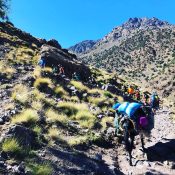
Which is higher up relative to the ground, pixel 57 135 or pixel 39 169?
pixel 57 135

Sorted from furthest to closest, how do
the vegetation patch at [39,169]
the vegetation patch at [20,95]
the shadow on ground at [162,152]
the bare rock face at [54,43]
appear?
the bare rock face at [54,43] < the vegetation patch at [20,95] < the shadow on ground at [162,152] < the vegetation patch at [39,169]

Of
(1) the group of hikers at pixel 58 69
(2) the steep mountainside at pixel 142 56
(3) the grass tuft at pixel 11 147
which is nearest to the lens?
(3) the grass tuft at pixel 11 147

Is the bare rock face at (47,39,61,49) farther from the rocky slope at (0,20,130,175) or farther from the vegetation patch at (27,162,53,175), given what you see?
the vegetation patch at (27,162,53,175)

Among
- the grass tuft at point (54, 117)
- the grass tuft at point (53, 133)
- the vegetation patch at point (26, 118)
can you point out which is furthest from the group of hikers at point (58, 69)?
the grass tuft at point (53, 133)

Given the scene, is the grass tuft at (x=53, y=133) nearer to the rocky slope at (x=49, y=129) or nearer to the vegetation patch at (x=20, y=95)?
the rocky slope at (x=49, y=129)

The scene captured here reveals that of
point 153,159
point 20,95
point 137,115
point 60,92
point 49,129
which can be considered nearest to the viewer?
point 137,115

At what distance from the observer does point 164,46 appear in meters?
151

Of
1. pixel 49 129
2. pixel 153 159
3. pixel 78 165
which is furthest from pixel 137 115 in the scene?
pixel 49 129

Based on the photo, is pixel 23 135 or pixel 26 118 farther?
pixel 26 118

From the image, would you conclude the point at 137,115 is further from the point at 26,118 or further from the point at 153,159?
the point at 26,118

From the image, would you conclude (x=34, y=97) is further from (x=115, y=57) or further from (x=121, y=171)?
(x=115, y=57)

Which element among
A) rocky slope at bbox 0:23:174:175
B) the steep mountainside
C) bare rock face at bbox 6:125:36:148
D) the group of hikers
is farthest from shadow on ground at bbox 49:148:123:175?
the steep mountainside

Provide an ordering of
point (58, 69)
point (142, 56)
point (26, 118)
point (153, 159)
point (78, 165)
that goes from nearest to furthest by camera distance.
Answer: point (78, 165) → point (153, 159) → point (26, 118) → point (58, 69) → point (142, 56)

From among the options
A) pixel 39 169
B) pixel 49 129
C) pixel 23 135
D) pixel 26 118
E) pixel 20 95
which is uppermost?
pixel 20 95
